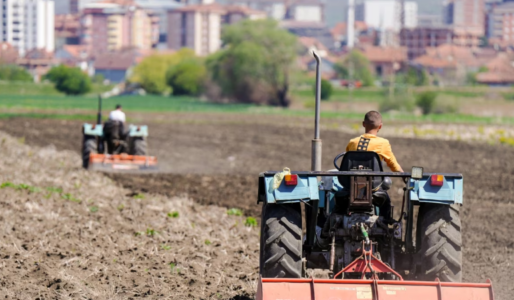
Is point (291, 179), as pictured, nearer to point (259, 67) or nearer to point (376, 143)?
point (376, 143)

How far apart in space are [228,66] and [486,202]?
72578 millimetres

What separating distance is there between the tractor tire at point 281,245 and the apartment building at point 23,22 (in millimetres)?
174043

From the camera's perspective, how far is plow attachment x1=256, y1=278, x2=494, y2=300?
6.91m

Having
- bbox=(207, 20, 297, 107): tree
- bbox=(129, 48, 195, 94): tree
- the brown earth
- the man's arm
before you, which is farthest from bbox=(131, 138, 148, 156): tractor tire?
bbox=(129, 48, 195, 94): tree

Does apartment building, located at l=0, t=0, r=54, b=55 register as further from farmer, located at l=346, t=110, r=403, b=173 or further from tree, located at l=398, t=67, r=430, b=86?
farmer, located at l=346, t=110, r=403, b=173

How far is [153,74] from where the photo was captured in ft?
364

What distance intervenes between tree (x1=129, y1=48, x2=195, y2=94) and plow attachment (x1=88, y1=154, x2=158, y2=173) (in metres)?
88.8

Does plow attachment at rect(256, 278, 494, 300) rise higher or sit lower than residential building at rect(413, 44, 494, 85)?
lower

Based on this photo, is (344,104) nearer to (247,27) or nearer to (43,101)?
(247,27)

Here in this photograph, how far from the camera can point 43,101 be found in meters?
64.8

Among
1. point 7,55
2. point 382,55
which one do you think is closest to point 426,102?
point 7,55

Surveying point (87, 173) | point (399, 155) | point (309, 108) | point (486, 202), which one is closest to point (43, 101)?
point (309, 108)

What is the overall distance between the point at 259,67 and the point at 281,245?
77.4 meters

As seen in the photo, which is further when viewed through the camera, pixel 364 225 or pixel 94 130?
pixel 94 130
